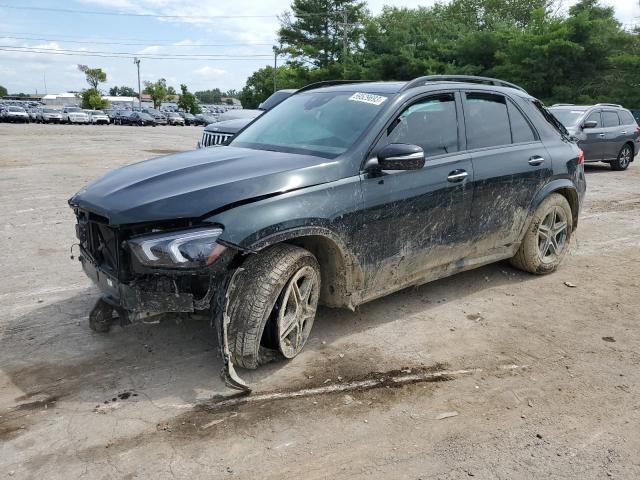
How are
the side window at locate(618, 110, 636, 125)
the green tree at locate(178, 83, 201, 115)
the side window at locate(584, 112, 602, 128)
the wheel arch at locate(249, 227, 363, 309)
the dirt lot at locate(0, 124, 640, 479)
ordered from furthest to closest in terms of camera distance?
1. the green tree at locate(178, 83, 201, 115)
2. the side window at locate(618, 110, 636, 125)
3. the side window at locate(584, 112, 602, 128)
4. the wheel arch at locate(249, 227, 363, 309)
5. the dirt lot at locate(0, 124, 640, 479)

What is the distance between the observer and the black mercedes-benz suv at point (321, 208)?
308 centimetres

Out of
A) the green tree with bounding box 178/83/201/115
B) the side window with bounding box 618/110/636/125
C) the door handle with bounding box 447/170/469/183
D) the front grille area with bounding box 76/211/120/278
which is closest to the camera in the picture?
the front grille area with bounding box 76/211/120/278

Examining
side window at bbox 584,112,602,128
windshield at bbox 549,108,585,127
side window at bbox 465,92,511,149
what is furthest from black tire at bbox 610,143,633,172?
side window at bbox 465,92,511,149

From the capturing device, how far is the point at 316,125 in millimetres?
4191

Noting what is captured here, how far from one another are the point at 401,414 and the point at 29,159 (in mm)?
14765

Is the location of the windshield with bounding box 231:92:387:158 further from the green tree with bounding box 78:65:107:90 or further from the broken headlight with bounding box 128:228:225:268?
the green tree with bounding box 78:65:107:90

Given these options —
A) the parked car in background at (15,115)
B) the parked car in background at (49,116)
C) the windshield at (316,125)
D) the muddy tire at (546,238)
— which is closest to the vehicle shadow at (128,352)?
the muddy tire at (546,238)

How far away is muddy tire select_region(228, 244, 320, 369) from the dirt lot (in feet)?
0.52

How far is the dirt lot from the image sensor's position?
266 centimetres

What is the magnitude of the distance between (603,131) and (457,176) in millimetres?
11754

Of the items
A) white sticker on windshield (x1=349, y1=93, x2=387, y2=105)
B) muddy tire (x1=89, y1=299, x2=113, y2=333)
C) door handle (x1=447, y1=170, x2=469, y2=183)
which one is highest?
white sticker on windshield (x1=349, y1=93, x2=387, y2=105)

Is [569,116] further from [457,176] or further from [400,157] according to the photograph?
[400,157]

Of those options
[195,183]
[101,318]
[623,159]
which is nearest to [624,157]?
[623,159]

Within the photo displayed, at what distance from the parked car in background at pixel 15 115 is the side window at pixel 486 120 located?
48.1 m
